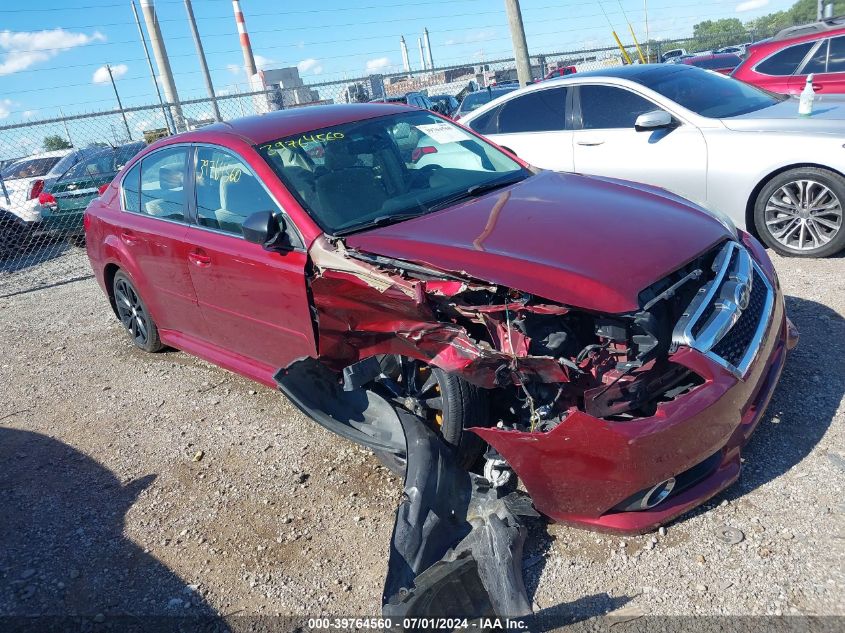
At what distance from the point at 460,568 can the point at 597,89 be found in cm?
528

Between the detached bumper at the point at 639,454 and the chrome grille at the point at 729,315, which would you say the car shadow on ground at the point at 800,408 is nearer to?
the detached bumper at the point at 639,454

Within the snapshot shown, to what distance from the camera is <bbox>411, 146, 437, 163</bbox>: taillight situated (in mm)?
4142

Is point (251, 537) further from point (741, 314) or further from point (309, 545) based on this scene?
point (741, 314)

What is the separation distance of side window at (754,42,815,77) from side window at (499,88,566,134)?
3.41m

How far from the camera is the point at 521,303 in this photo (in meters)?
2.74

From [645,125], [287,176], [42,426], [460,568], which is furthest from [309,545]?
[645,125]

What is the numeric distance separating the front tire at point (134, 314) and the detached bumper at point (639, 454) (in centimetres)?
360

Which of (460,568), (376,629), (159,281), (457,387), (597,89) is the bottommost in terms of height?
(376,629)

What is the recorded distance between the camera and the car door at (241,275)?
11.8ft

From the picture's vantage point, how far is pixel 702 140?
5820 mm

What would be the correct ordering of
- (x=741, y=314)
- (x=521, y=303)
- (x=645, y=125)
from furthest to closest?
(x=645, y=125) < (x=741, y=314) < (x=521, y=303)

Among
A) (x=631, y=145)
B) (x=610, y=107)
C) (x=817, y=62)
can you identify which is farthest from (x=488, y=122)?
(x=817, y=62)

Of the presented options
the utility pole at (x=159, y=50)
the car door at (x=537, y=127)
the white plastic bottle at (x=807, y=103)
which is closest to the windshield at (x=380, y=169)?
the car door at (x=537, y=127)

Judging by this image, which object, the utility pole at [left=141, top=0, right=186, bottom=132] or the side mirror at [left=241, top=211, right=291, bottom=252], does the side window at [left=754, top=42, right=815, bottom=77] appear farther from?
the utility pole at [left=141, top=0, right=186, bottom=132]
